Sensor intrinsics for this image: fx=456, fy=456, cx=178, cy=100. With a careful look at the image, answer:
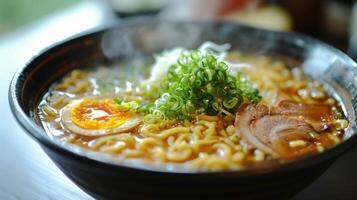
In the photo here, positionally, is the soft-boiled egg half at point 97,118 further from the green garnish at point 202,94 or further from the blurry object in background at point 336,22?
the blurry object in background at point 336,22

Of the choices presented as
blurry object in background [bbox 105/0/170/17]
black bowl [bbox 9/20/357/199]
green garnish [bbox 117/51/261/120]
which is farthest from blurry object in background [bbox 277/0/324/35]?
green garnish [bbox 117/51/261/120]

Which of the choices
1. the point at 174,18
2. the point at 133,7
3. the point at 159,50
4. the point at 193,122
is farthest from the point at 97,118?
the point at 133,7

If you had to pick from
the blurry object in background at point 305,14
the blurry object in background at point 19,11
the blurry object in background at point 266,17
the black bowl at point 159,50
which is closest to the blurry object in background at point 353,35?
the blurry object in background at point 305,14

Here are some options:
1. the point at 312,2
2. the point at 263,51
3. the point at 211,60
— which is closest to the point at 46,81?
the point at 211,60

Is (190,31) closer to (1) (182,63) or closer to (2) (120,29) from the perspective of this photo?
(2) (120,29)

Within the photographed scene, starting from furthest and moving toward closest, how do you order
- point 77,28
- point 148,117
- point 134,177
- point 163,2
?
point 163,2 → point 77,28 → point 148,117 → point 134,177

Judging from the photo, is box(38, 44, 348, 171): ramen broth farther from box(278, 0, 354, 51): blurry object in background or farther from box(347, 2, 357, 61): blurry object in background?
box(278, 0, 354, 51): blurry object in background
